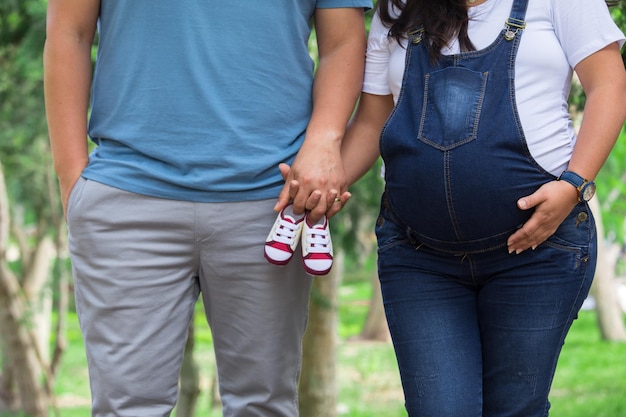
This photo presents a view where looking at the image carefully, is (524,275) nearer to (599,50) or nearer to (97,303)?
(599,50)

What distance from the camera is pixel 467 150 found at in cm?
239

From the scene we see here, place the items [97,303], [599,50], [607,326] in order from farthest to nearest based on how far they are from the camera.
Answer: [607,326]
[97,303]
[599,50]

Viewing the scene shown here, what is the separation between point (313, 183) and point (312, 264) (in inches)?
9.2

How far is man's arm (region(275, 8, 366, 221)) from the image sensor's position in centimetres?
255

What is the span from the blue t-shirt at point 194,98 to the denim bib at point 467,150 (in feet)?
1.30

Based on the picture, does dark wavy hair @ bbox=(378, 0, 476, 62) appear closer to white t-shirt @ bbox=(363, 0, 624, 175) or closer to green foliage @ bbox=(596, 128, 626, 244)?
white t-shirt @ bbox=(363, 0, 624, 175)

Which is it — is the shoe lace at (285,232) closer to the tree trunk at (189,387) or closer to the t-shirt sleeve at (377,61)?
the t-shirt sleeve at (377,61)

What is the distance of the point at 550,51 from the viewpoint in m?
2.39

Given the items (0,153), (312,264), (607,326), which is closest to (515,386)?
(312,264)

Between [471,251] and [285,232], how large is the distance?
52 cm

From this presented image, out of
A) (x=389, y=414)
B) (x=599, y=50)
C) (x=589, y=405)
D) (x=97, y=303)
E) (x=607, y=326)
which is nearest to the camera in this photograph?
(x=599, y=50)

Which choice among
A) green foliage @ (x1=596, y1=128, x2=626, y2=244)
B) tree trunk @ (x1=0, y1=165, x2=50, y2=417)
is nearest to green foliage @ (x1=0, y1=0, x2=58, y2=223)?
tree trunk @ (x1=0, y1=165, x2=50, y2=417)

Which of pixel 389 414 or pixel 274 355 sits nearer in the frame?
pixel 274 355

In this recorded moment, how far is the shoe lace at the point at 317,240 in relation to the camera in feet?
8.22
